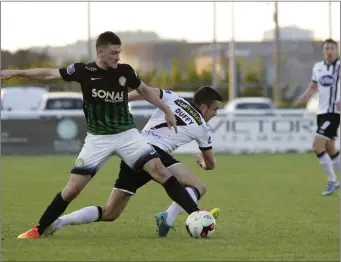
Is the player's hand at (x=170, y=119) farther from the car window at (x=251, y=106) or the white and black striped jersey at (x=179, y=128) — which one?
the car window at (x=251, y=106)

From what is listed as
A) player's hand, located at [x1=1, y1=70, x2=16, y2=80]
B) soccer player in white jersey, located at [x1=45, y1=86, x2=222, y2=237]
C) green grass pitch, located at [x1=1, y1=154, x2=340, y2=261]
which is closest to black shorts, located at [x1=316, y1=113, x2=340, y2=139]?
green grass pitch, located at [x1=1, y1=154, x2=340, y2=261]

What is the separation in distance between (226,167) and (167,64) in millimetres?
38596

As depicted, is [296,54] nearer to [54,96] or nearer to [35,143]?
[54,96]

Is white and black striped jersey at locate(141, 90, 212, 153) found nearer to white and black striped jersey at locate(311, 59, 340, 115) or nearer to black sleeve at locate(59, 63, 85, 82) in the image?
black sleeve at locate(59, 63, 85, 82)

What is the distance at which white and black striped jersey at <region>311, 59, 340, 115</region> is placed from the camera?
55.6 ft

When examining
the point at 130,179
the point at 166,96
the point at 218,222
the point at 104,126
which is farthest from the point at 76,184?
the point at 218,222

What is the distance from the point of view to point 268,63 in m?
62.3

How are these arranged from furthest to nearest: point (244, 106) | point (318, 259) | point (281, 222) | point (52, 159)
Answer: point (244, 106) → point (52, 159) → point (281, 222) → point (318, 259)

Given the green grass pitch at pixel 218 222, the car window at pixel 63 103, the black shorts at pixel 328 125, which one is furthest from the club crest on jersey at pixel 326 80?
the car window at pixel 63 103

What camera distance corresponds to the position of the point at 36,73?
998 centimetres

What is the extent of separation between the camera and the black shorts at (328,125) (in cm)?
1719

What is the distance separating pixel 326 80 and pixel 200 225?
24.1ft

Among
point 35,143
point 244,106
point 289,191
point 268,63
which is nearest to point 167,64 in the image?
point 268,63

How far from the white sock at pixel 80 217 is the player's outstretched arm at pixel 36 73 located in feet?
4.82
